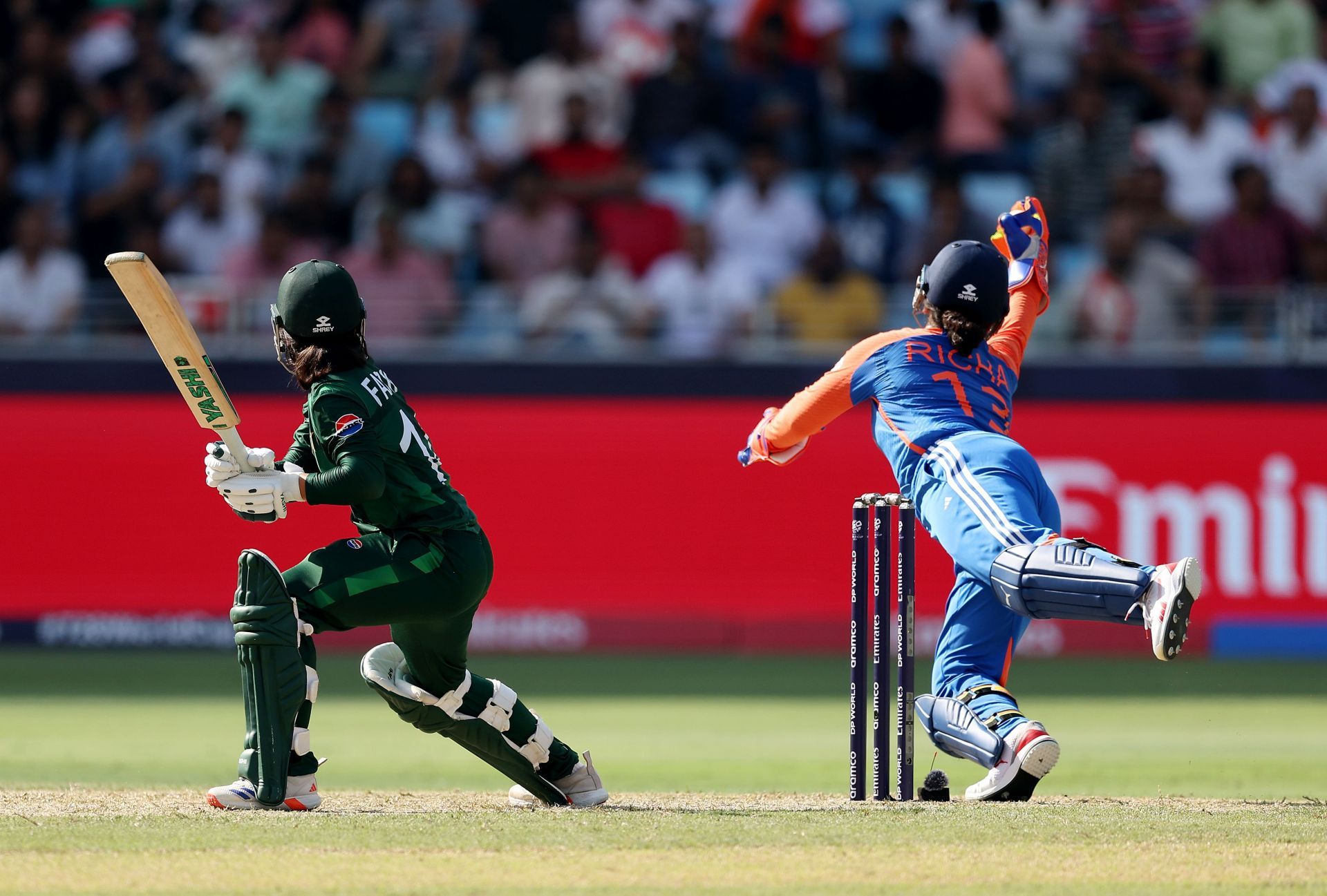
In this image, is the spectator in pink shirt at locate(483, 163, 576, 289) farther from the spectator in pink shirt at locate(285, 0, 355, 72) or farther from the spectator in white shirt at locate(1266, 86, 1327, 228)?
the spectator in white shirt at locate(1266, 86, 1327, 228)

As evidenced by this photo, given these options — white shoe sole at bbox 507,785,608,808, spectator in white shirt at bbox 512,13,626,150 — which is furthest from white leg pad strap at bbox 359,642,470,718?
spectator in white shirt at bbox 512,13,626,150

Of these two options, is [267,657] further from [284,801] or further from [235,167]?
[235,167]

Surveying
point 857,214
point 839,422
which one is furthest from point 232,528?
point 857,214

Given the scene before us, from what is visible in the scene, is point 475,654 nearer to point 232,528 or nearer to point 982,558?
point 232,528

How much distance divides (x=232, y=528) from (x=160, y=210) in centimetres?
313

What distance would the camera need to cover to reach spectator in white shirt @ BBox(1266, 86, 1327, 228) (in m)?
13.7

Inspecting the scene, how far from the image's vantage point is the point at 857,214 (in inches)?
519

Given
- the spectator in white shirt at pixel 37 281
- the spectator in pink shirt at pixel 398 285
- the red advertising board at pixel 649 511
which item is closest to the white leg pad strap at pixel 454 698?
the red advertising board at pixel 649 511

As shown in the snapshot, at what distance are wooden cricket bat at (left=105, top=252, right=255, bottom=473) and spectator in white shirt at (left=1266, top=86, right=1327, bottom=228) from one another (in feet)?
33.8

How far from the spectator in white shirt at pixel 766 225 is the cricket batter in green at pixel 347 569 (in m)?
7.98

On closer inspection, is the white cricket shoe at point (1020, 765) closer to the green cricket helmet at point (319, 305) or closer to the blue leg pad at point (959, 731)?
the blue leg pad at point (959, 731)

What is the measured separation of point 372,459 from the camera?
5.28 meters

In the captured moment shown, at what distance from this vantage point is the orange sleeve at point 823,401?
6.11m

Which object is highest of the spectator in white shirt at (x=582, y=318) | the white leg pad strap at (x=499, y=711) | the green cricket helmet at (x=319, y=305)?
the green cricket helmet at (x=319, y=305)
